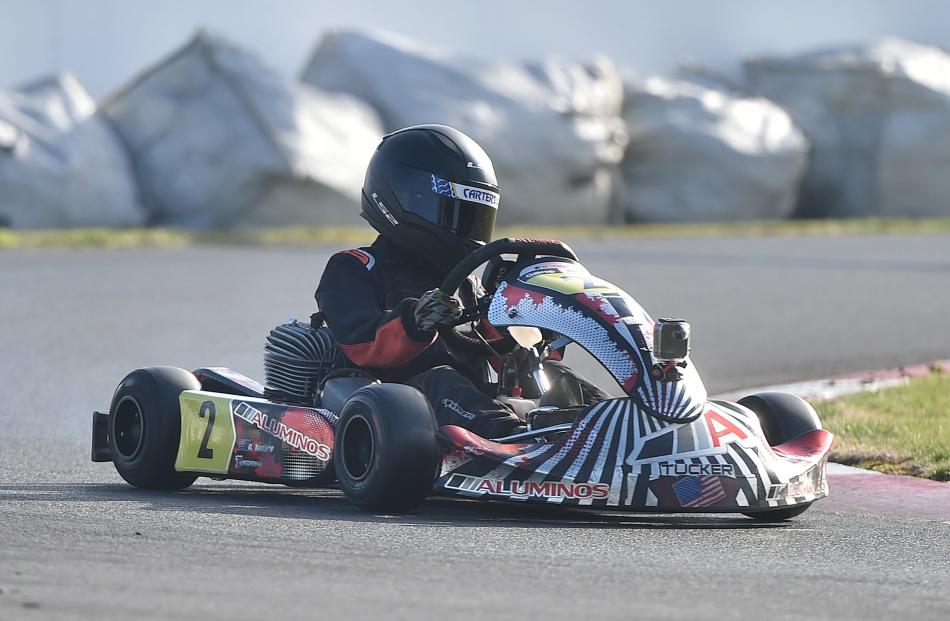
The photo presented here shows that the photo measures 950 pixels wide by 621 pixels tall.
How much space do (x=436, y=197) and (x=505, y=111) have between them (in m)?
18.2

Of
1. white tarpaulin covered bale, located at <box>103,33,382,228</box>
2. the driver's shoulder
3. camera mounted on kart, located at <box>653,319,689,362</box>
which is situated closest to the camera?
camera mounted on kart, located at <box>653,319,689,362</box>

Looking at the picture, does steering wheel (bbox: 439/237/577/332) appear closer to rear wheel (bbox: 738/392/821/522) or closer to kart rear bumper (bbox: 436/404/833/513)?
kart rear bumper (bbox: 436/404/833/513)

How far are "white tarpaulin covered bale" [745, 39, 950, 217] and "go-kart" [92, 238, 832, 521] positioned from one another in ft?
74.8

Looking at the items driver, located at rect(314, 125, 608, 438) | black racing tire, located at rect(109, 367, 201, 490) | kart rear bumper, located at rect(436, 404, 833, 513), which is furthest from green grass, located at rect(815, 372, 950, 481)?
black racing tire, located at rect(109, 367, 201, 490)

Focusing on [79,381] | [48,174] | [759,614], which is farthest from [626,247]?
[759,614]

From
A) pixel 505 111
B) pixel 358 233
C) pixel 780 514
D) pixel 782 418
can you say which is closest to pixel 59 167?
pixel 358 233

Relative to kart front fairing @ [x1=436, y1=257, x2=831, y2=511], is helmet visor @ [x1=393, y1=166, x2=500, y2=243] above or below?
above

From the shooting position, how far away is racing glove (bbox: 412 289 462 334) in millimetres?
5102

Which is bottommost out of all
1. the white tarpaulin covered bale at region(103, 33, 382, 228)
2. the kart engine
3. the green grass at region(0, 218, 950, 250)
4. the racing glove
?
the kart engine

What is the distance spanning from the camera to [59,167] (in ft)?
67.7

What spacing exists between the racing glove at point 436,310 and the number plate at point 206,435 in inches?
33.2

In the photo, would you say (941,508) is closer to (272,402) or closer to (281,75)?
(272,402)

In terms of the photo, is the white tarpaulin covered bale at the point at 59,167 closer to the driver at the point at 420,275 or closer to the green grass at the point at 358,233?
the green grass at the point at 358,233

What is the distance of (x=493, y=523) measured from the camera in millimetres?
4738
